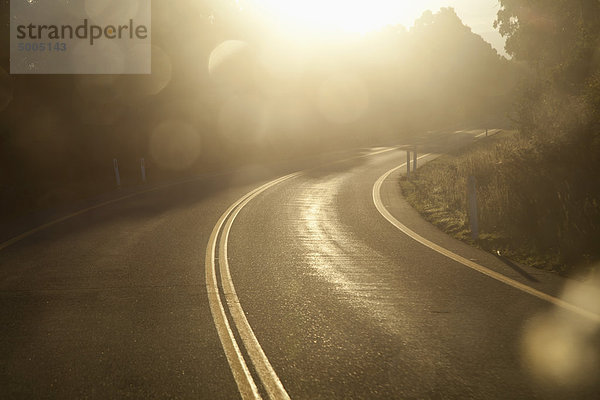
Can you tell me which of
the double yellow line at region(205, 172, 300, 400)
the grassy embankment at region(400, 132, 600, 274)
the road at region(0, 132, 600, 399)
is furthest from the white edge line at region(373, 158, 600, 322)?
the double yellow line at region(205, 172, 300, 400)

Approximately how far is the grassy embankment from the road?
2.35ft

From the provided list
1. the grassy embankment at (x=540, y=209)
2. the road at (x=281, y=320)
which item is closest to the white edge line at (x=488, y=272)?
the road at (x=281, y=320)

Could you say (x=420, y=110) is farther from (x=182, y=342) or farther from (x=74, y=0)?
(x=182, y=342)

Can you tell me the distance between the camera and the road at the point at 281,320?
13.0 ft

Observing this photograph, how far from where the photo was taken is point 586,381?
150 inches

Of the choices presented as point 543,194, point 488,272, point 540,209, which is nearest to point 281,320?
point 488,272

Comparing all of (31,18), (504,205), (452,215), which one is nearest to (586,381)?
(504,205)

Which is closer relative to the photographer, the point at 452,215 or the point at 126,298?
the point at 126,298

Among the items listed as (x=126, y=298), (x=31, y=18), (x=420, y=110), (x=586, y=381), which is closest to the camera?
(x=586, y=381)

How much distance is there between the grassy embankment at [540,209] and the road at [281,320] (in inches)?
28.2

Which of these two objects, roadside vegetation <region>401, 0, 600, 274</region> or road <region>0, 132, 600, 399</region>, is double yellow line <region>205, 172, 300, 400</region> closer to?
road <region>0, 132, 600, 399</region>

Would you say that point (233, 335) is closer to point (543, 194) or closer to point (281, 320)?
point (281, 320)

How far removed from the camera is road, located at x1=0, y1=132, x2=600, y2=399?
13.0 ft

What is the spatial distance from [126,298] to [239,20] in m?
38.2
